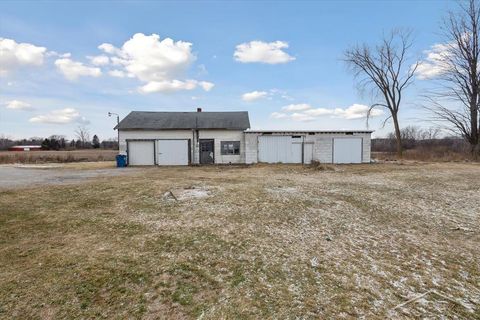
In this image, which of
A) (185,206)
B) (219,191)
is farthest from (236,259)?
(219,191)

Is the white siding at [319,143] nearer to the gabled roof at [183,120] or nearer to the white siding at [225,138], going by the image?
the white siding at [225,138]

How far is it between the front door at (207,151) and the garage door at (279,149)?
361 centimetres

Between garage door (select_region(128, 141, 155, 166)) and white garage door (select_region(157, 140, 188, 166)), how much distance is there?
0.69 metres

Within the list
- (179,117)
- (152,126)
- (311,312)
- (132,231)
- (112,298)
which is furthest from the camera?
(179,117)

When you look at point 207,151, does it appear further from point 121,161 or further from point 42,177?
point 42,177

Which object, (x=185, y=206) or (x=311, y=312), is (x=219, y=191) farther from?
(x=311, y=312)

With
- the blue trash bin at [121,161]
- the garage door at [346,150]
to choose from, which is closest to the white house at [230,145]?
the garage door at [346,150]

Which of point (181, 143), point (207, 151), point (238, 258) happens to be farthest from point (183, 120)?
point (238, 258)

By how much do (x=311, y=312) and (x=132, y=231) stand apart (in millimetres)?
3806

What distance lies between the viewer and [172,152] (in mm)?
20547

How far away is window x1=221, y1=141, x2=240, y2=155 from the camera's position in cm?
2055

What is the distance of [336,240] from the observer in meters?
4.97

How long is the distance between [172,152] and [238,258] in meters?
17.3

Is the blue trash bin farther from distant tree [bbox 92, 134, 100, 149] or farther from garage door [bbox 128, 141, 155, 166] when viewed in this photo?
distant tree [bbox 92, 134, 100, 149]
